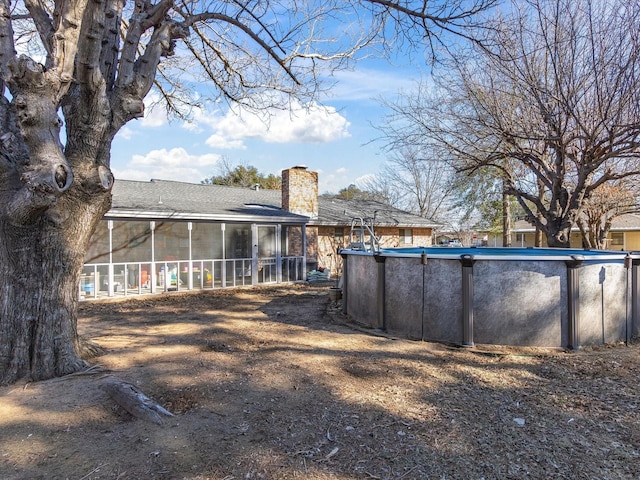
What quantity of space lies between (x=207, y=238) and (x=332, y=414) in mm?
9822

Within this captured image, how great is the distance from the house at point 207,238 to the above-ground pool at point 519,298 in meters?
3.43

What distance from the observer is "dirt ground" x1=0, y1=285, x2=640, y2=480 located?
2662 mm

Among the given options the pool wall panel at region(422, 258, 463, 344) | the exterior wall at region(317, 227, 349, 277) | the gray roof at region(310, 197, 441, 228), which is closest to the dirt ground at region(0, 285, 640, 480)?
the pool wall panel at region(422, 258, 463, 344)

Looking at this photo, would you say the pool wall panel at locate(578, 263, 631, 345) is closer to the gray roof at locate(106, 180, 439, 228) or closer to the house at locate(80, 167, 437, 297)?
the house at locate(80, 167, 437, 297)

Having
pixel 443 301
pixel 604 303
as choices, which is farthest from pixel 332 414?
pixel 604 303

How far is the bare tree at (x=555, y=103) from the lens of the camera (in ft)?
22.0

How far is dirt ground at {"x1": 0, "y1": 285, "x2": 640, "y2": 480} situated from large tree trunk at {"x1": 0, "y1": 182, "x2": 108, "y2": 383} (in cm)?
28

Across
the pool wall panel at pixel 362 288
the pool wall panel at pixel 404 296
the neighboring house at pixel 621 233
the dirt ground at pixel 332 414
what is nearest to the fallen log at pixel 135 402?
the dirt ground at pixel 332 414

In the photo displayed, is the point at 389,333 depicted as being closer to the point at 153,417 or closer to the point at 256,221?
the point at 153,417

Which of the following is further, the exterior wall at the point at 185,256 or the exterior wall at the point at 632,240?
the exterior wall at the point at 632,240

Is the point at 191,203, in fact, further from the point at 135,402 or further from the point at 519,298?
the point at 519,298

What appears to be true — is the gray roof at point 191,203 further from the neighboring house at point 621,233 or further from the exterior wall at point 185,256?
the neighboring house at point 621,233

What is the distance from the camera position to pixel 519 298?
5465mm

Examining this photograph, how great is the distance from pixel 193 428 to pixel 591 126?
8525 millimetres
